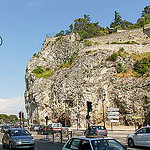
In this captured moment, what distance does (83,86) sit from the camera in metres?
46.4

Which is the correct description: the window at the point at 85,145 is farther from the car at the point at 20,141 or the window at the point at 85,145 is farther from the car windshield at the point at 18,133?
the car windshield at the point at 18,133

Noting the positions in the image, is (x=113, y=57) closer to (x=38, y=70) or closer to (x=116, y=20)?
(x=38, y=70)

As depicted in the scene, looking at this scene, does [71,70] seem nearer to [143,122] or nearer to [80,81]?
[80,81]

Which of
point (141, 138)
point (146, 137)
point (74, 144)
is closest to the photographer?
point (74, 144)

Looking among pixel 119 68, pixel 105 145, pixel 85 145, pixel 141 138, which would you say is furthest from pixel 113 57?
pixel 85 145

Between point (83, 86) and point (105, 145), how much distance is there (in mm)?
38855

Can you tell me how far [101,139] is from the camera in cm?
780

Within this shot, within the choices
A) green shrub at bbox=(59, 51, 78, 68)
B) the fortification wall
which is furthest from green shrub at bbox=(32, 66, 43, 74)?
the fortification wall

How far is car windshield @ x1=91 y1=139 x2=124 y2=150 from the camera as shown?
739 centimetres

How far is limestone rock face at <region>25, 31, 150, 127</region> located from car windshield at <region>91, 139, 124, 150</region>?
32.9 metres

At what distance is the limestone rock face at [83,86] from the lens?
136 ft

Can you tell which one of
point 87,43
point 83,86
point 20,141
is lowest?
point 20,141

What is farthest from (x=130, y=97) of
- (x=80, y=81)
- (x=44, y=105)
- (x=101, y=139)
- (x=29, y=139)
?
(x=101, y=139)

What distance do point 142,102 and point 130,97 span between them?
8.01 ft
